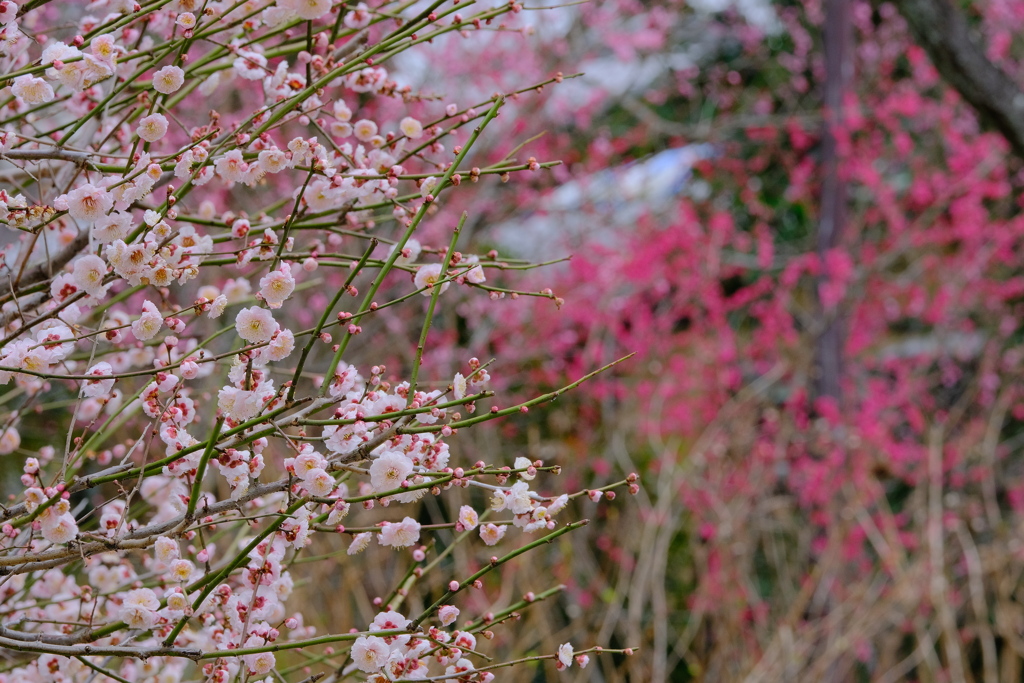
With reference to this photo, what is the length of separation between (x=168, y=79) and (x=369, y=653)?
0.92m

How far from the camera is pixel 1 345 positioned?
3.99ft

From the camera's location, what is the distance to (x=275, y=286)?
113 cm

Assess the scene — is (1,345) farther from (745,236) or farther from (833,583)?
(745,236)

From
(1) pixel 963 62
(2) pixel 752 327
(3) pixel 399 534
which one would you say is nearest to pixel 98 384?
(3) pixel 399 534

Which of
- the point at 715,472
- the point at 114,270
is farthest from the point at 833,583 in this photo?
the point at 114,270

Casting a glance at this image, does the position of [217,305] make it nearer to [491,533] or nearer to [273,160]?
Result: [273,160]

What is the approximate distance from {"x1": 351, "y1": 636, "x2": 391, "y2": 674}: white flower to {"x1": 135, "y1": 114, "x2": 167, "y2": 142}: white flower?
2.71ft

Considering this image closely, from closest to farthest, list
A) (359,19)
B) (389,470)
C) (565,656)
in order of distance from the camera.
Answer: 1. (389,470)
2. (565,656)
3. (359,19)

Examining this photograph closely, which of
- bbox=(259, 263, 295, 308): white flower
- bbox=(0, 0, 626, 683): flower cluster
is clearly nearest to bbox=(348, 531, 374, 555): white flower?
bbox=(0, 0, 626, 683): flower cluster

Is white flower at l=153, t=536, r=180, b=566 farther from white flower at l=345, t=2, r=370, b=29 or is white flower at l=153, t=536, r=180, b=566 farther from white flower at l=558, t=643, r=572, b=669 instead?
white flower at l=345, t=2, r=370, b=29

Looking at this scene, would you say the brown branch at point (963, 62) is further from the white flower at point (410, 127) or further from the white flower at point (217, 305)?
the white flower at point (217, 305)

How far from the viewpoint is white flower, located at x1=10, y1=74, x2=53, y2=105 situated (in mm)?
1246

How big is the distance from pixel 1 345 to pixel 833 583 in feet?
14.0

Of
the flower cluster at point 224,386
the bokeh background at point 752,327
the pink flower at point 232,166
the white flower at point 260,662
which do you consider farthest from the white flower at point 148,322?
the bokeh background at point 752,327
